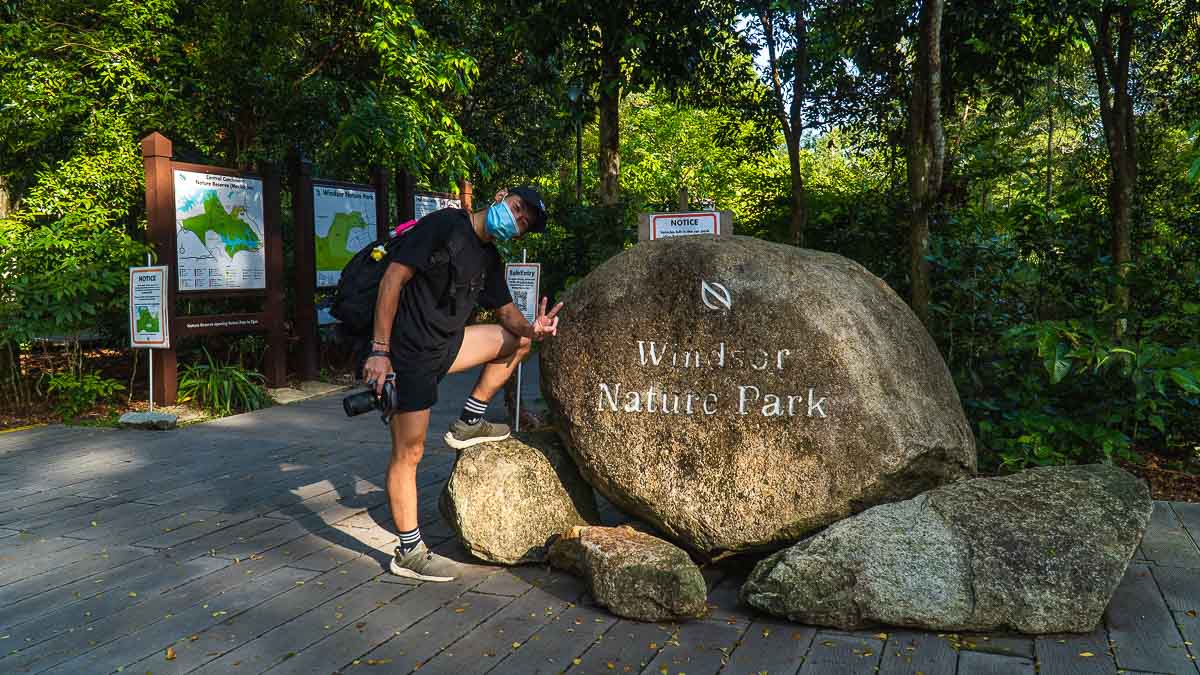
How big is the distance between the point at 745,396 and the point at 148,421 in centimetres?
632

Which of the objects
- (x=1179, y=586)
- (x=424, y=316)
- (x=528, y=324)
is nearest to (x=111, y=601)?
(x=424, y=316)

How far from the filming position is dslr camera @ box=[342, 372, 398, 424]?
13.8ft

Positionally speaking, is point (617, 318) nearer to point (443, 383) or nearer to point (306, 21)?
point (443, 383)

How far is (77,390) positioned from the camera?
9.13m

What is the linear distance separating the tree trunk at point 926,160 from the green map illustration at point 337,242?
7.19 m

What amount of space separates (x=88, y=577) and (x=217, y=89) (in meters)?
8.05

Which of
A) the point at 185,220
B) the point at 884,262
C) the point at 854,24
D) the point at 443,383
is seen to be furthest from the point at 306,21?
the point at 884,262

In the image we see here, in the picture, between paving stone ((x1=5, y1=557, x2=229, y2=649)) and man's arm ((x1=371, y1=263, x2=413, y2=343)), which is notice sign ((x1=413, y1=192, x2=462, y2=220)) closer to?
paving stone ((x1=5, y1=557, x2=229, y2=649))

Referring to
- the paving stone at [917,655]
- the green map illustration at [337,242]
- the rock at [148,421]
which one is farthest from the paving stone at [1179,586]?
the green map illustration at [337,242]

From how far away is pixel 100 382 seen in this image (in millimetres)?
9227

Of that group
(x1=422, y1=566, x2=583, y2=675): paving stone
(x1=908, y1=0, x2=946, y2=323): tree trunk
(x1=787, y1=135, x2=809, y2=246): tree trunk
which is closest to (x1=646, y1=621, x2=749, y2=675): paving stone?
(x1=422, y1=566, x2=583, y2=675): paving stone

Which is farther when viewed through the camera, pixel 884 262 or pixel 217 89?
pixel 217 89

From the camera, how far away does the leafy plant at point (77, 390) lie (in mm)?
9086

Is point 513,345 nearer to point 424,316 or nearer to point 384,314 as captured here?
point 424,316
